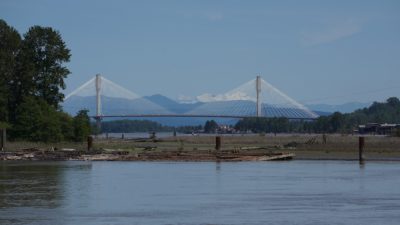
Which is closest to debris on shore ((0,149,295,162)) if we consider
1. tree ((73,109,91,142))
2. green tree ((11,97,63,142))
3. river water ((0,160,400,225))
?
river water ((0,160,400,225))

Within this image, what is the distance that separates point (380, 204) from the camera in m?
29.6

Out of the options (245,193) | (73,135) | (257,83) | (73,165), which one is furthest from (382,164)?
(257,83)

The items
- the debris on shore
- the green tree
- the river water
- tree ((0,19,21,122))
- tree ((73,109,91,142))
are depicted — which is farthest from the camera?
tree ((0,19,21,122))

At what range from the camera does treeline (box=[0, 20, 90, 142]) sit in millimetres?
78188

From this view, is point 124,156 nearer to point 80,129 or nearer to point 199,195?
point 80,129

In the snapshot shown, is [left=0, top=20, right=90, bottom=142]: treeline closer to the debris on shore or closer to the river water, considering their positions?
the debris on shore

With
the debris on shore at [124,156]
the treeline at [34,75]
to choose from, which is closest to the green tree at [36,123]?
the treeline at [34,75]

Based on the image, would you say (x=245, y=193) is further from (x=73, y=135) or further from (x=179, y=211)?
(x=73, y=135)

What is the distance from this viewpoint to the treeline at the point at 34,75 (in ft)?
257

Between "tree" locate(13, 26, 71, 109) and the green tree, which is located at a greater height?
"tree" locate(13, 26, 71, 109)

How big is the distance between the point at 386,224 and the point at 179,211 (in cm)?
658

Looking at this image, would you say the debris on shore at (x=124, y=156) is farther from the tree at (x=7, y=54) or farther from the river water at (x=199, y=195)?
the tree at (x=7, y=54)

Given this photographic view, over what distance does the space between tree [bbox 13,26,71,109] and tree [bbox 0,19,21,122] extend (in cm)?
66

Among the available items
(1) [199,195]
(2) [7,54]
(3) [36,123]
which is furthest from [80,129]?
(1) [199,195]
